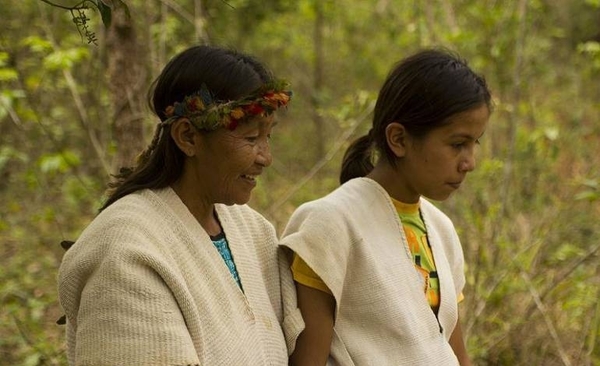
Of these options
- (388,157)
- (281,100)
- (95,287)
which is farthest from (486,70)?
(95,287)

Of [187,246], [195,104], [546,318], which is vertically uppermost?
[195,104]

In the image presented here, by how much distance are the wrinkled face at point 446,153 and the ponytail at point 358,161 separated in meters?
0.24

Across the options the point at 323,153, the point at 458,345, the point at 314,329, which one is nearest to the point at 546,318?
the point at 458,345

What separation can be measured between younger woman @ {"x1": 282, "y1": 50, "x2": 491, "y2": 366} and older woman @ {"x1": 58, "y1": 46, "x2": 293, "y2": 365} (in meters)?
0.13

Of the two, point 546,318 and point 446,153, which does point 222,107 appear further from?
point 546,318

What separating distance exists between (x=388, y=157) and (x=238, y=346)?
712mm

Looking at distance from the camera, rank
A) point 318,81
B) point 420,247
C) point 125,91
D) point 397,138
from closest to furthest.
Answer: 1. point 397,138
2. point 420,247
3. point 125,91
4. point 318,81

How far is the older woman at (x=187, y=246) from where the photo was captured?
5.33 ft

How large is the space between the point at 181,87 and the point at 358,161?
702 mm

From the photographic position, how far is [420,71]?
7.18ft

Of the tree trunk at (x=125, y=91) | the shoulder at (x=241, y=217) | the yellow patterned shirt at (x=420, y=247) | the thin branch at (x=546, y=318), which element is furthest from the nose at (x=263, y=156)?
the thin branch at (x=546, y=318)

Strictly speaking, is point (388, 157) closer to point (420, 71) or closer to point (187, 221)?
point (420, 71)

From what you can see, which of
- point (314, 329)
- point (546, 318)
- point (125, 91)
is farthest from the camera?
point (546, 318)

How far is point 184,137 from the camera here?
74.5 inches
